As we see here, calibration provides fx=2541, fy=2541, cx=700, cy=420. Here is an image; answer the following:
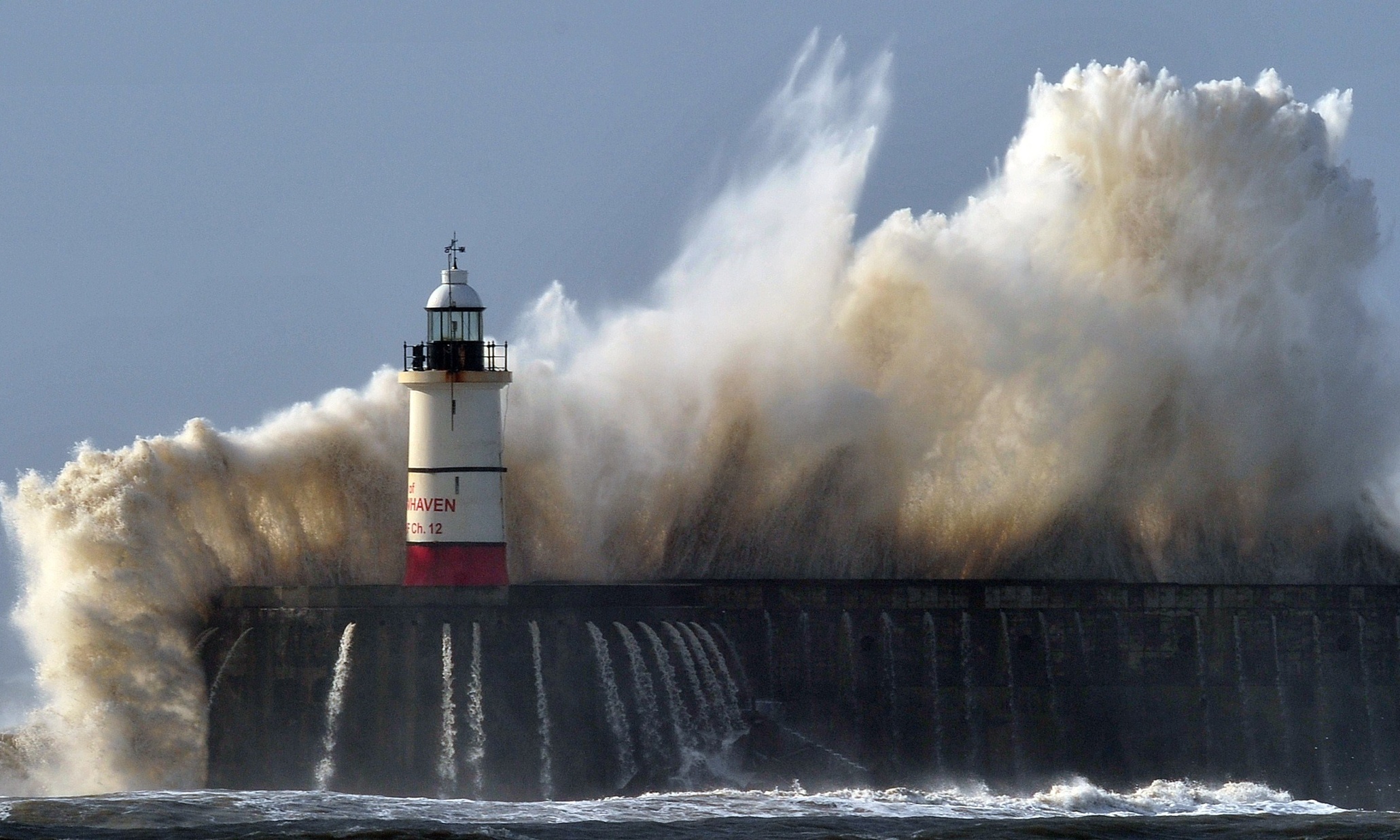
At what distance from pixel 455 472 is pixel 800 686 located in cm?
667

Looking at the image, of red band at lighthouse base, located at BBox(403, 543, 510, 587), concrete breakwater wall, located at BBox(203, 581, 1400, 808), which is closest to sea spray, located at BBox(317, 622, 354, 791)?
concrete breakwater wall, located at BBox(203, 581, 1400, 808)

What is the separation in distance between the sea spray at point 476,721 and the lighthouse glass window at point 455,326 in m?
4.88

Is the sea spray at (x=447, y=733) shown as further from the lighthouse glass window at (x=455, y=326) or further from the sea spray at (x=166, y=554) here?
the lighthouse glass window at (x=455, y=326)

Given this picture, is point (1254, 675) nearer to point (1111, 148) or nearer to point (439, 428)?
point (1111, 148)

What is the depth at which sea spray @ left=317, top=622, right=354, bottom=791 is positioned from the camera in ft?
119

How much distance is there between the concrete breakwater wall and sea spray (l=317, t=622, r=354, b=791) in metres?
0.04

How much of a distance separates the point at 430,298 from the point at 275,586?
5300mm

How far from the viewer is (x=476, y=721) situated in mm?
36812

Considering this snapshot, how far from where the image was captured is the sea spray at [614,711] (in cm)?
3784

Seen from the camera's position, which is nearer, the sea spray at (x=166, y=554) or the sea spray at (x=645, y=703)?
the sea spray at (x=166, y=554)

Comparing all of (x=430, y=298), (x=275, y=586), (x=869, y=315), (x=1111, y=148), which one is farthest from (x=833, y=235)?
(x=275, y=586)

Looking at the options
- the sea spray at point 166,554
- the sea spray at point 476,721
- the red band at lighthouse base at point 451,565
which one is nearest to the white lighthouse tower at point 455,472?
the red band at lighthouse base at point 451,565

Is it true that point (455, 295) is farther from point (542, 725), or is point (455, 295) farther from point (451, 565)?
point (542, 725)

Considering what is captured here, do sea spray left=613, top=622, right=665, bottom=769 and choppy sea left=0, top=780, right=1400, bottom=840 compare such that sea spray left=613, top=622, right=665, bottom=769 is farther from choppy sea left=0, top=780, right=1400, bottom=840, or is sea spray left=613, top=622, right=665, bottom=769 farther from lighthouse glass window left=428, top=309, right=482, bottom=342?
lighthouse glass window left=428, top=309, right=482, bottom=342
